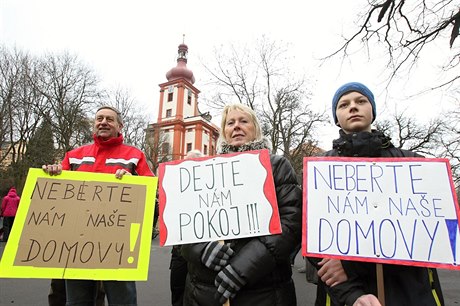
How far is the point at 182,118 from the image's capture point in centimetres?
4412

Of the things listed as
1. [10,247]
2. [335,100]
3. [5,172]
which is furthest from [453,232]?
[5,172]

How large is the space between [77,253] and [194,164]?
805mm

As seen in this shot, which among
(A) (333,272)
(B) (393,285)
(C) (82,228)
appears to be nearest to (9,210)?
(C) (82,228)

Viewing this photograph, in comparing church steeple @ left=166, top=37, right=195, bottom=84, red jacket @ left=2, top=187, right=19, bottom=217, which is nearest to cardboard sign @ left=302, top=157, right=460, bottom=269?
red jacket @ left=2, top=187, right=19, bottom=217

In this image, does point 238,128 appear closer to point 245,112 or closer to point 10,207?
point 245,112

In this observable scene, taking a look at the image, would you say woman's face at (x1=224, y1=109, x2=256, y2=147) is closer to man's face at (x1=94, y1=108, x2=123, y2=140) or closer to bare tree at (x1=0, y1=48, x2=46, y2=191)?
man's face at (x1=94, y1=108, x2=123, y2=140)

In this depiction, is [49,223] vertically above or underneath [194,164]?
underneath

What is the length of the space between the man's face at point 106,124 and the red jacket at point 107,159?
0.05 metres

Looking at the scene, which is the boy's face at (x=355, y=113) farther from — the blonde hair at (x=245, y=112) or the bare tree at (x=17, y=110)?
the bare tree at (x=17, y=110)

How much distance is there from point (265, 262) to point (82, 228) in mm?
1049

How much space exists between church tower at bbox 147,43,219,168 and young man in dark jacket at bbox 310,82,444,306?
38640 millimetres

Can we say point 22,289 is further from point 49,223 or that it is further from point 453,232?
point 453,232

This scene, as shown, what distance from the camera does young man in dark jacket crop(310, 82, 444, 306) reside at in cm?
127

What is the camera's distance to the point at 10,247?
1495 mm
